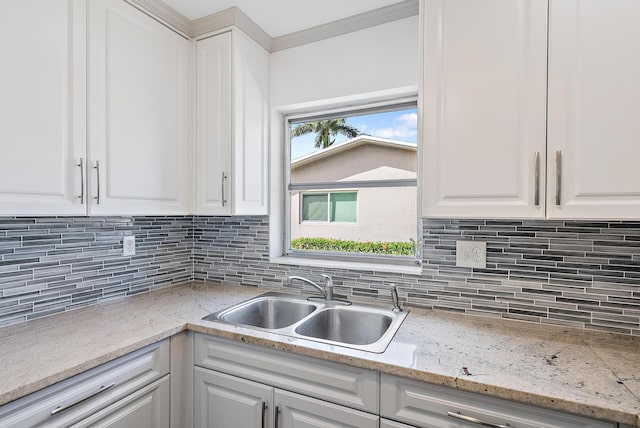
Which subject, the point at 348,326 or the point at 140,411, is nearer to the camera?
the point at 140,411

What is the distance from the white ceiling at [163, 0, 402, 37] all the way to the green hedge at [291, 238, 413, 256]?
1264 mm

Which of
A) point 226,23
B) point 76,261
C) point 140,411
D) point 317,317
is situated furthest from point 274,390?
point 226,23

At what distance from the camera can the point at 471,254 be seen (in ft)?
4.95

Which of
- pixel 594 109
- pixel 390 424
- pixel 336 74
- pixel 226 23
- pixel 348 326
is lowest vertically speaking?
pixel 390 424

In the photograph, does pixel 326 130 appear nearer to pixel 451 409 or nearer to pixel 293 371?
pixel 293 371

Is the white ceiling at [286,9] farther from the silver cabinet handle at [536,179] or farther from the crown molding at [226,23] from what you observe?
the silver cabinet handle at [536,179]

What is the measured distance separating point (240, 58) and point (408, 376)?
66.5 inches

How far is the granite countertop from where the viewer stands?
2.92ft

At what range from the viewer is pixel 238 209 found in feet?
5.72

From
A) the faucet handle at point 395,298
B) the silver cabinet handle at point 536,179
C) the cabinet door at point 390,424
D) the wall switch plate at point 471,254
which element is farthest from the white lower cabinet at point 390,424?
the silver cabinet handle at point 536,179

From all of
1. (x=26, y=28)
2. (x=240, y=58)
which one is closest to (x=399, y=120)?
(x=240, y=58)

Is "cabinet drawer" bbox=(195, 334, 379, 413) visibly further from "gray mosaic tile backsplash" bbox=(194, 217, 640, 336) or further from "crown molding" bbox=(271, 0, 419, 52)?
"crown molding" bbox=(271, 0, 419, 52)

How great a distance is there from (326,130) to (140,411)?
1.69 meters

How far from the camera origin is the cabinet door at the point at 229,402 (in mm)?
1272
